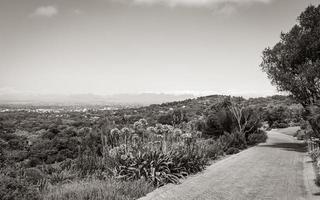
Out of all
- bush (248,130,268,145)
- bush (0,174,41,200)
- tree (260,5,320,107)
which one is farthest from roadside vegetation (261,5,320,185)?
bush (0,174,41,200)

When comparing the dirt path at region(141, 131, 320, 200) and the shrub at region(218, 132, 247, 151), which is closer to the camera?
the dirt path at region(141, 131, 320, 200)

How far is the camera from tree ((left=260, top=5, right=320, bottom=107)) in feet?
72.2

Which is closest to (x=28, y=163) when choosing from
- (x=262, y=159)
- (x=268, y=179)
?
(x=262, y=159)

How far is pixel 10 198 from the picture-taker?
23.1 feet

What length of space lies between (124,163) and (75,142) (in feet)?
62.2

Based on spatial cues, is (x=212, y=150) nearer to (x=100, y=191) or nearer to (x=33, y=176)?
(x=33, y=176)

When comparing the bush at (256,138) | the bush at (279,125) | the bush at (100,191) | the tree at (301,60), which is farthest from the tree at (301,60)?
the bush at (279,125)

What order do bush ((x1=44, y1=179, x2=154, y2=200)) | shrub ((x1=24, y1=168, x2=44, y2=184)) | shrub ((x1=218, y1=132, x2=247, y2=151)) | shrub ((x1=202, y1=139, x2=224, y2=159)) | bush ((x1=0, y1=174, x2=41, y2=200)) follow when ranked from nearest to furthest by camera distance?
bush ((x1=0, y1=174, x2=41, y2=200)) → bush ((x1=44, y1=179, x2=154, y2=200)) → shrub ((x1=24, y1=168, x2=44, y2=184)) → shrub ((x1=202, y1=139, x2=224, y2=159)) → shrub ((x1=218, y1=132, x2=247, y2=151))

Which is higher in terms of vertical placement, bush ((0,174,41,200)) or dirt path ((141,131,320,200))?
bush ((0,174,41,200))

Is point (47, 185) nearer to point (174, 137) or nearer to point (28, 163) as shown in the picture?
point (174, 137)

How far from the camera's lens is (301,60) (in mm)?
23328

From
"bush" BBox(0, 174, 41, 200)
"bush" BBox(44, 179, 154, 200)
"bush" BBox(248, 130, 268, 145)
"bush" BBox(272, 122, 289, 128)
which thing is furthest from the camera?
"bush" BBox(272, 122, 289, 128)

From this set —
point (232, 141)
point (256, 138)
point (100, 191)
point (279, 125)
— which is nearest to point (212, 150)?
point (232, 141)

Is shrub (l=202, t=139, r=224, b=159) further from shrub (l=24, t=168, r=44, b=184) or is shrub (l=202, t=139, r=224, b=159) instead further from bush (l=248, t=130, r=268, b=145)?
shrub (l=24, t=168, r=44, b=184)
